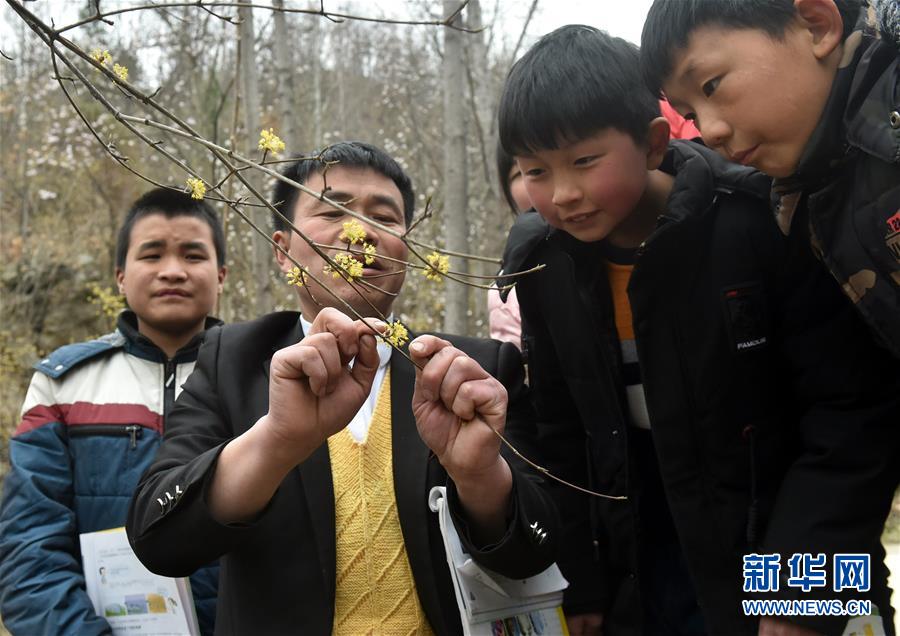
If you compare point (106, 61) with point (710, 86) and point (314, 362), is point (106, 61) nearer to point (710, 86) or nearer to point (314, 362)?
point (314, 362)

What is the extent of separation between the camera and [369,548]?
1.91 metres

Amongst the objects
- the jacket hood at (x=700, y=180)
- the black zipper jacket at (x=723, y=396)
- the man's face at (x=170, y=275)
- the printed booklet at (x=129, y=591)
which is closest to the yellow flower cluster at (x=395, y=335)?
the jacket hood at (x=700, y=180)

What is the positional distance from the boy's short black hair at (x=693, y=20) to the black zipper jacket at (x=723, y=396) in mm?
267

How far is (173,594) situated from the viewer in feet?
7.34

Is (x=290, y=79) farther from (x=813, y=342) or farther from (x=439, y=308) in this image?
(x=439, y=308)

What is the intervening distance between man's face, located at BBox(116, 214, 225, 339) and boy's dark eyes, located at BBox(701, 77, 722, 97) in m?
1.77

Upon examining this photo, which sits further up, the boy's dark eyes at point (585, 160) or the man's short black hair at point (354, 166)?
the man's short black hair at point (354, 166)

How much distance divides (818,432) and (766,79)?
2.58 ft

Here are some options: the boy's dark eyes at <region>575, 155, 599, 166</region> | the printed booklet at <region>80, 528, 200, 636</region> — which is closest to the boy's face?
the boy's dark eyes at <region>575, 155, 599, 166</region>

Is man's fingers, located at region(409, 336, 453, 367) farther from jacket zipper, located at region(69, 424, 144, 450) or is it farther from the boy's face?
jacket zipper, located at region(69, 424, 144, 450)

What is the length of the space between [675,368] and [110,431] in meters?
1.66

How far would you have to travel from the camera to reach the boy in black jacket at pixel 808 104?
1.61 metres

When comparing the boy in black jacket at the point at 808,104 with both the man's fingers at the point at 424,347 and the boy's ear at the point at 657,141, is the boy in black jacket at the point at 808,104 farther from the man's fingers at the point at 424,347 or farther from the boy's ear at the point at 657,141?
the man's fingers at the point at 424,347

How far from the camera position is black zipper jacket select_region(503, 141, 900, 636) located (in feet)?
6.06
